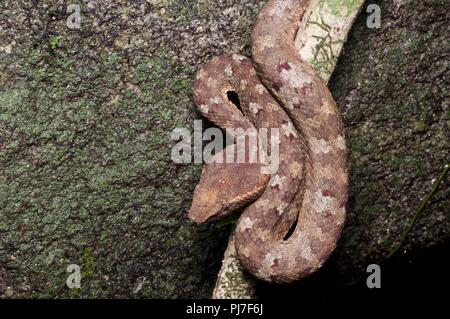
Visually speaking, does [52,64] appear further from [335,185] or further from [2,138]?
[335,185]

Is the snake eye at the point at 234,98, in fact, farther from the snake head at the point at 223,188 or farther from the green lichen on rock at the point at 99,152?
the snake head at the point at 223,188

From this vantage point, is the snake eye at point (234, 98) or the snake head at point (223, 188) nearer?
the snake head at point (223, 188)


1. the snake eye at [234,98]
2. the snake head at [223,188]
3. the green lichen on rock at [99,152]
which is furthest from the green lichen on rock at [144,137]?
the snake head at [223,188]

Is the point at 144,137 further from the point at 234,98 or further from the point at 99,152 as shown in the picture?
the point at 234,98

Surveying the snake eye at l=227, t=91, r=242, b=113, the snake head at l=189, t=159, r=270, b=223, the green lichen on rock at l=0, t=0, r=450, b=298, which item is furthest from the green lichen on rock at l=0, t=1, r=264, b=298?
the snake head at l=189, t=159, r=270, b=223

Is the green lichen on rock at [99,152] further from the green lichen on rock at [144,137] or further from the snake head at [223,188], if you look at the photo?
the snake head at [223,188]

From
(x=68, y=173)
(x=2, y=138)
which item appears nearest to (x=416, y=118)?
(x=68, y=173)

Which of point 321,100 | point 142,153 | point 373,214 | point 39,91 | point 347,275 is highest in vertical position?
point 321,100

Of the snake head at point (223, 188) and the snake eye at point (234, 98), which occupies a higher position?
the snake eye at point (234, 98)
